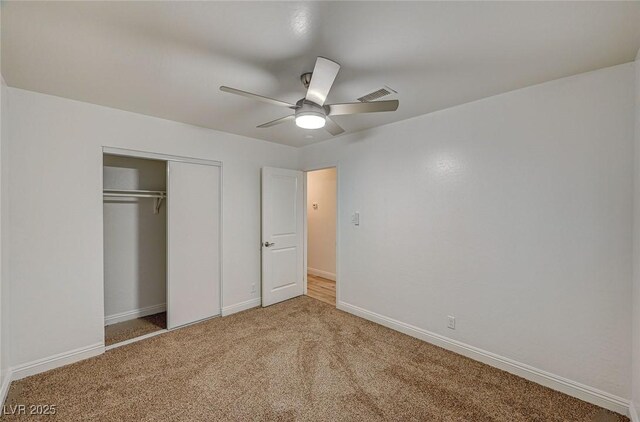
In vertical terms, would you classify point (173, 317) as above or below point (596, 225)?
below

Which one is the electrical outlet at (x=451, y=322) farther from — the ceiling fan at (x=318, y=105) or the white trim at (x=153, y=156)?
the white trim at (x=153, y=156)

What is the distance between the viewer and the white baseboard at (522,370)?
190 centimetres

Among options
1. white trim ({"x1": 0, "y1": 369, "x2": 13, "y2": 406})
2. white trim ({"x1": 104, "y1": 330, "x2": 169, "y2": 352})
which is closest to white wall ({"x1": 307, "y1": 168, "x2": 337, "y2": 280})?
white trim ({"x1": 104, "y1": 330, "x2": 169, "y2": 352})

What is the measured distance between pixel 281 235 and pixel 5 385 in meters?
2.90

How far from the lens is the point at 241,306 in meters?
3.72

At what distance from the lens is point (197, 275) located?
3.37m

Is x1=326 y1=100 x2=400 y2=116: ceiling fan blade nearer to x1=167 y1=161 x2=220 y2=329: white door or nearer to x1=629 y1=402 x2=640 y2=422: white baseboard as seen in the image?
x1=167 y1=161 x2=220 y2=329: white door

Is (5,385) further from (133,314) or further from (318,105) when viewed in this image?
(318,105)

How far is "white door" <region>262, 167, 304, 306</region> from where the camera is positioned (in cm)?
389

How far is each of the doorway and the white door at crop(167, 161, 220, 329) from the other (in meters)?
2.04

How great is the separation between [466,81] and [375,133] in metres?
1.31

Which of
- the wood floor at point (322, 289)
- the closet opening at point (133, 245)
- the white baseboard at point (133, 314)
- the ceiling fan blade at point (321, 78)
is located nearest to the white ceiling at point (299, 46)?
the ceiling fan blade at point (321, 78)

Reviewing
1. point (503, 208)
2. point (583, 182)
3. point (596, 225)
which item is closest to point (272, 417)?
point (503, 208)

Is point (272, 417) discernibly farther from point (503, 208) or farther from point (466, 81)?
point (466, 81)
